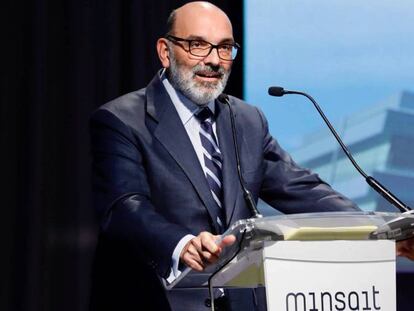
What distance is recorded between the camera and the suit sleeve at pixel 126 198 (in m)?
2.15

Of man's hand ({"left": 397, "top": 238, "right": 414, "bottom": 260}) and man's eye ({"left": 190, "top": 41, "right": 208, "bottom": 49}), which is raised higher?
man's eye ({"left": 190, "top": 41, "right": 208, "bottom": 49})

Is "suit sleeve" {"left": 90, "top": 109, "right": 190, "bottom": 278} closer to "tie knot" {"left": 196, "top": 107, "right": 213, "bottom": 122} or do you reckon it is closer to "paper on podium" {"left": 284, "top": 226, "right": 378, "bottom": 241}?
"tie knot" {"left": 196, "top": 107, "right": 213, "bottom": 122}

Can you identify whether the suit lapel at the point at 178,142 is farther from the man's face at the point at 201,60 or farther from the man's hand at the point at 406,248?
the man's hand at the point at 406,248

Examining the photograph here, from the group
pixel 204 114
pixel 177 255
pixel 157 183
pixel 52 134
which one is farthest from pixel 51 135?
pixel 177 255

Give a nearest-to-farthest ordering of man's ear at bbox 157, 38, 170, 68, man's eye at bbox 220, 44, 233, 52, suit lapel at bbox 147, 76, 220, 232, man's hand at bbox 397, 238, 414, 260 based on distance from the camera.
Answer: man's hand at bbox 397, 238, 414, 260 → suit lapel at bbox 147, 76, 220, 232 → man's eye at bbox 220, 44, 233, 52 → man's ear at bbox 157, 38, 170, 68

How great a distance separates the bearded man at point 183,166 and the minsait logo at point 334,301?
55cm

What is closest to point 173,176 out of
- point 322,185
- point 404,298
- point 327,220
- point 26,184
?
point 322,185

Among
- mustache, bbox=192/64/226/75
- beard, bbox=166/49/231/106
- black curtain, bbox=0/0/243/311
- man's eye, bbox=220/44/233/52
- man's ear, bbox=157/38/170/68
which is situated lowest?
black curtain, bbox=0/0/243/311

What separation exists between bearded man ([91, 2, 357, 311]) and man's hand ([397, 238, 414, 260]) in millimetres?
447

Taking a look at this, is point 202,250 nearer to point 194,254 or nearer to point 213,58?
point 194,254

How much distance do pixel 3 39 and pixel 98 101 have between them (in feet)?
1.56

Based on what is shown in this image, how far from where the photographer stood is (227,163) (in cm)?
256

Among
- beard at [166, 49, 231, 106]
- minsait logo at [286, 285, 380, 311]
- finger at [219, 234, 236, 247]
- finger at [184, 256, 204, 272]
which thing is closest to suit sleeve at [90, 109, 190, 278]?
finger at [184, 256, 204, 272]

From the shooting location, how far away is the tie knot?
2.68 metres
